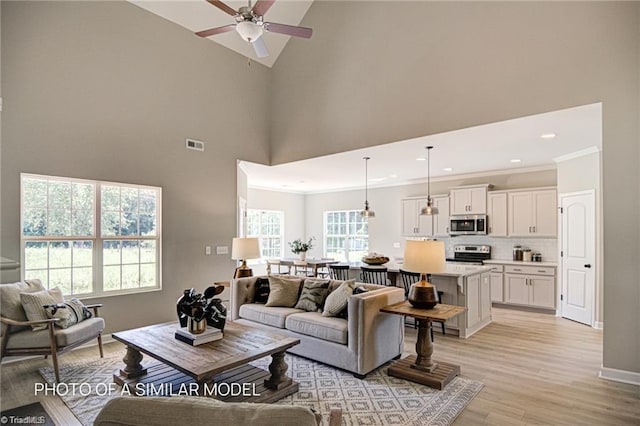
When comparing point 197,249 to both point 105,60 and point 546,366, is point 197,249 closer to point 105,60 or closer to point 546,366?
point 105,60

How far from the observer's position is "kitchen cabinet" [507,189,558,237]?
6332 mm

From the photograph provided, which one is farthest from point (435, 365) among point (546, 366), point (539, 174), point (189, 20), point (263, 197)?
point (263, 197)

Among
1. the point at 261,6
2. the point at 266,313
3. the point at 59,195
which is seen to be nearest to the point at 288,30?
the point at 261,6

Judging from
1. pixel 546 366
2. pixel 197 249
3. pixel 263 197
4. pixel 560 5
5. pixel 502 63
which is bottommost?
pixel 546 366

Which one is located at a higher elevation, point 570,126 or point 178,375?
point 570,126

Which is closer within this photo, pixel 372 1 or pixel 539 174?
pixel 372 1

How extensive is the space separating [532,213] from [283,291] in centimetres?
496

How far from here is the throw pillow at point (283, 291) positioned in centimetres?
439

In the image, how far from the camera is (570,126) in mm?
4238

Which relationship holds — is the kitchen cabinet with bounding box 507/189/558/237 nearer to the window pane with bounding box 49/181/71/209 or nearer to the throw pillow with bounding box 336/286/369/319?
the throw pillow with bounding box 336/286/369/319

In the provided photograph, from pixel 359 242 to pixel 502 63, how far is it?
20.7ft

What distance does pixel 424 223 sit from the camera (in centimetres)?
810

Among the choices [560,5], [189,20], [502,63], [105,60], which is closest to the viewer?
[560,5]

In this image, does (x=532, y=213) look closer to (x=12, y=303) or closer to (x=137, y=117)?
(x=137, y=117)
